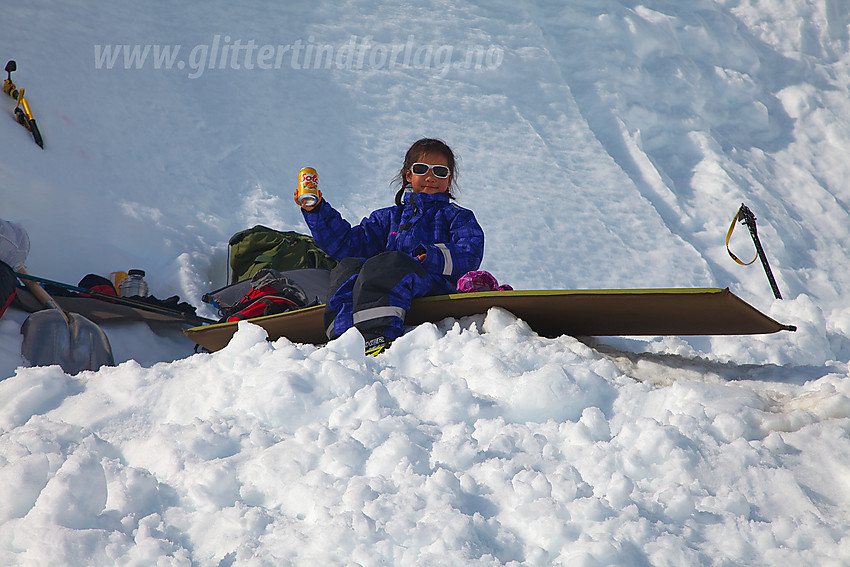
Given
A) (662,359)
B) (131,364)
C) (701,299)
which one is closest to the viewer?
(131,364)

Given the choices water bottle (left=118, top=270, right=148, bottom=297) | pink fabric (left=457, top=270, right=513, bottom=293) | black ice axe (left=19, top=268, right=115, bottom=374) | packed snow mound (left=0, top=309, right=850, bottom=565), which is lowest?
water bottle (left=118, top=270, right=148, bottom=297)

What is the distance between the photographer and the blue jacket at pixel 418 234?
8.05ft

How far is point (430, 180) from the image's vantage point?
271cm

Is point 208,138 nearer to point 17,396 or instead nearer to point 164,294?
point 164,294

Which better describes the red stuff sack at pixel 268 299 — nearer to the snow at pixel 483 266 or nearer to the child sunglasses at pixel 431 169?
the snow at pixel 483 266

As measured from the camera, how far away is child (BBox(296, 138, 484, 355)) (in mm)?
2188

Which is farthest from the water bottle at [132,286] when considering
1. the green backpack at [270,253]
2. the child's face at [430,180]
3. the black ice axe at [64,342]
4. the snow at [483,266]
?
the child's face at [430,180]

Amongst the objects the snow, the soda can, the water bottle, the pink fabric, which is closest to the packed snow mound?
the snow

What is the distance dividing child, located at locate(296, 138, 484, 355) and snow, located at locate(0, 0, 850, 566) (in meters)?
0.26

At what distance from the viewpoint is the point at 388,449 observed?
1.35m

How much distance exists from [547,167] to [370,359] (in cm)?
425

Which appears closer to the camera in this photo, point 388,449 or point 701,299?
point 388,449

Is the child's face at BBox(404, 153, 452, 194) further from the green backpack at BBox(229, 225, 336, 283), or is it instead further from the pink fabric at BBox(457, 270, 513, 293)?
the green backpack at BBox(229, 225, 336, 283)

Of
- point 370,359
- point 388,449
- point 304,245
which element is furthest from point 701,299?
point 304,245
